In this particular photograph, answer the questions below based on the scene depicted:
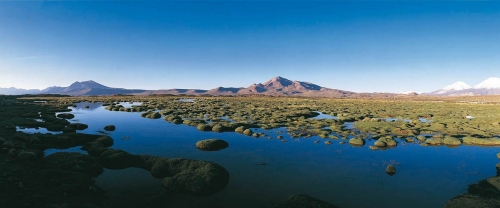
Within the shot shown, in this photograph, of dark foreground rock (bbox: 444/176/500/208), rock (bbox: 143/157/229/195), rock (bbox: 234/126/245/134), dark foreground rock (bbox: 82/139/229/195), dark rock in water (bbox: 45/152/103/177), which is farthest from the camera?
rock (bbox: 234/126/245/134)

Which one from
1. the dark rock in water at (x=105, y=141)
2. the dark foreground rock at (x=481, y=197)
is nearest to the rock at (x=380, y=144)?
the dark foreground rock at (x=481, y=197)

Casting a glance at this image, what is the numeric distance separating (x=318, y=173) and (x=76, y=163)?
26.1 metres

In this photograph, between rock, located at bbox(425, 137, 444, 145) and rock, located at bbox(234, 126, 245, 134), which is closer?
rock, located at bbox(425, 137, 444, 145)

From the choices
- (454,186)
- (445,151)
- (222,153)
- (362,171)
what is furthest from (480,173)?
(222,153)

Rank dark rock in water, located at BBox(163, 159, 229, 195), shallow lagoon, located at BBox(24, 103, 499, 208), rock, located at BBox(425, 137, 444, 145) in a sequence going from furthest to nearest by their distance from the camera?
rock, located at BBox(425, 137, 444, 145), dark rock in water, located at BBox(163, 159, 229, 195), shallow lagoon, located at BBox(24, 103, 499, 208)

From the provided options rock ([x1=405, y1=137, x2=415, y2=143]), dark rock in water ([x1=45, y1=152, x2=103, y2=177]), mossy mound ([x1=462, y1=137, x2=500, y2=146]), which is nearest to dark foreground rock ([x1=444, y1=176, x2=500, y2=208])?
rock ([x1=405, y1=137, x2=415, y2=143])

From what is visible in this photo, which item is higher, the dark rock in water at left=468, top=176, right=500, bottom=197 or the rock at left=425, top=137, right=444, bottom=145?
the rock at left=425, top=137, right=444, bottom=145

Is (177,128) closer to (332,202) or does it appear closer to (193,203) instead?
(193,203)

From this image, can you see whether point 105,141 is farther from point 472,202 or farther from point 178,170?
point 472,202

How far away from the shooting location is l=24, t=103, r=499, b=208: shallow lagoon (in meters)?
22.0

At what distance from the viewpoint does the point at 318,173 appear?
28281mm

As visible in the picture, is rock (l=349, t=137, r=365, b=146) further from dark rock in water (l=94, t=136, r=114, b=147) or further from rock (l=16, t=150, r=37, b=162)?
rock (l=16, t=150, r=37, b=162)

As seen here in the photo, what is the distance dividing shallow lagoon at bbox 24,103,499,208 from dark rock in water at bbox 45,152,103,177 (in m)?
1.36

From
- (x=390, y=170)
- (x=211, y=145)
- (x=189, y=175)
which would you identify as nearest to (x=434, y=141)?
(x=390, y=170)
